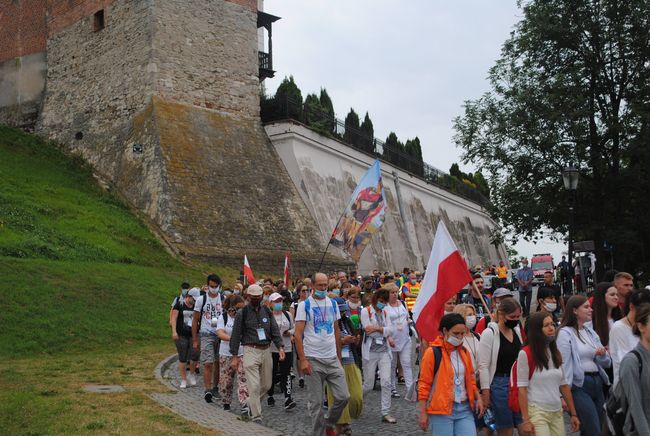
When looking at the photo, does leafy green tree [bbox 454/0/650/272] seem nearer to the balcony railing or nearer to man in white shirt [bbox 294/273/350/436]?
the balcony railing

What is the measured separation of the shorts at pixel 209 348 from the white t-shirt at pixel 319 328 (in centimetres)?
338

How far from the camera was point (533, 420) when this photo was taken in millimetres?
6293

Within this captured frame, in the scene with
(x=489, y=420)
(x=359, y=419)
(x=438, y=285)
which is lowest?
(x=359, y=419)

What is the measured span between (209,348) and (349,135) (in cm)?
2848

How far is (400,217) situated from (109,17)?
19.0 m

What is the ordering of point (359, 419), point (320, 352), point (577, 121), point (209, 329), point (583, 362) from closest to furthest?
point (583, 362) → point (320, 352) → point (359, 419) → point (209, 329) → point (577, 121)

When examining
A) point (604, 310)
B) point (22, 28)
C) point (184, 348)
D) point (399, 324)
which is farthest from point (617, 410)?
point (22, 28)

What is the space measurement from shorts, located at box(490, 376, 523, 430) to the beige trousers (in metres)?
3.98

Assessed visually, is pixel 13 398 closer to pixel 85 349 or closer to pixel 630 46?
pixel 85 349

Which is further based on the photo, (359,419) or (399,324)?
(399,324)

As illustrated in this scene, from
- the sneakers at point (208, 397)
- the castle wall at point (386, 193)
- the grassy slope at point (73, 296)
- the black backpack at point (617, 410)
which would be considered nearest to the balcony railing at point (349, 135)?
the castle wall at point (386, 193)

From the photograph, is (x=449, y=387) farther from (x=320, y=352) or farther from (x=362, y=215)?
(x=362, y=215)

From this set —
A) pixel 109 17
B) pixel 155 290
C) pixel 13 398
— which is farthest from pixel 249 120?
pixel 13 398

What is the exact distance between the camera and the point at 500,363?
22.5 ft
